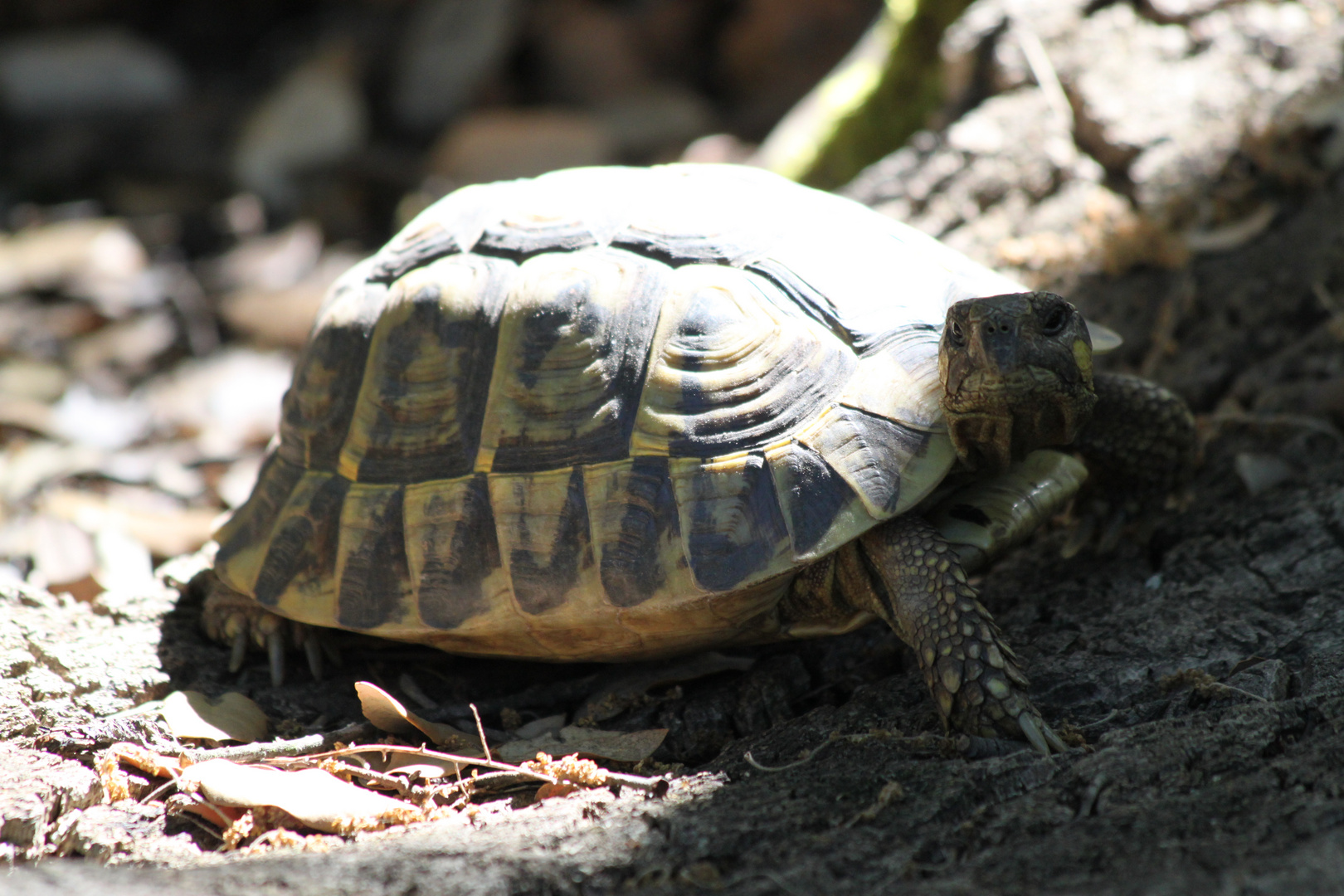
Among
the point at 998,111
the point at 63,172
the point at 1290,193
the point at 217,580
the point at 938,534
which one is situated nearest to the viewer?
the point at 938,534

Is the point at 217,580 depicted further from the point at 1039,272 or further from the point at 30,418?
the point at 1039,272

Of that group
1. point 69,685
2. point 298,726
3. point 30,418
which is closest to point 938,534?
point 298,726

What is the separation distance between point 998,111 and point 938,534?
2.89 m

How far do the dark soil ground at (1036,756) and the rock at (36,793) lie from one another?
444 millimetres

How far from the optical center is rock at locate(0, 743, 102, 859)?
2.25 metres

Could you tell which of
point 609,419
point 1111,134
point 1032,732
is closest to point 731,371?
point 609,419

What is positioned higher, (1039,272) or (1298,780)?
(1039,272)

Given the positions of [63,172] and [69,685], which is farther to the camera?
[63,172]

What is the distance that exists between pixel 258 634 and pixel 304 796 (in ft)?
2.79

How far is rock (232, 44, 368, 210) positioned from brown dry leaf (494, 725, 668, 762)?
6.21 meters

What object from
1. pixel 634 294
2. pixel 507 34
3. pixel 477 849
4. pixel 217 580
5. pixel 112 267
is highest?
pixel 507 34

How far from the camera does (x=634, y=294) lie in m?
2.62

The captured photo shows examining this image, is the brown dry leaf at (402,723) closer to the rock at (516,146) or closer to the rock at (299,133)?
the rock at (516,146)

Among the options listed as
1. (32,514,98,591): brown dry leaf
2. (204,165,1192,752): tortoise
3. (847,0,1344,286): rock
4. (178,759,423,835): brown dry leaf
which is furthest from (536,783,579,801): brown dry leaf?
(847,0,1344,286): rock
